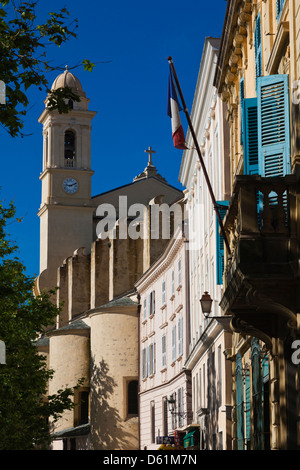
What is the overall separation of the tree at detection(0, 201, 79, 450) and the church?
56.1 feet

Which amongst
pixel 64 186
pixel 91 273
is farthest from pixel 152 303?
pixel 64 186

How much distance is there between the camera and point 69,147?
78.6 m

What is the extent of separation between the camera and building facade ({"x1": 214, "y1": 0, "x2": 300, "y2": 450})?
13789 mm

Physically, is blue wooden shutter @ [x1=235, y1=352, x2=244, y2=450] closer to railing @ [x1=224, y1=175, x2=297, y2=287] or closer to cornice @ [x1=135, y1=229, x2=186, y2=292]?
railing @ [x1=224, y1=175, x2=297, y2=287]

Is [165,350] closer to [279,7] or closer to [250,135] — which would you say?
[250,135]

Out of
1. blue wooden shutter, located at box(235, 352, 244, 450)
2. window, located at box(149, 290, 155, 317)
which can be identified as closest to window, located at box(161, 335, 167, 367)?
window, located at box(149, 290, 155, 317)

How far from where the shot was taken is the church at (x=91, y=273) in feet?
194

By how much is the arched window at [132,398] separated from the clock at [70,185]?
21686 mm

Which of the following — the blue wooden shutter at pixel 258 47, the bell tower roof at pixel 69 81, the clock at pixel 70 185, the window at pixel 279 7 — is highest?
the bell tower roof at pixel 69 81

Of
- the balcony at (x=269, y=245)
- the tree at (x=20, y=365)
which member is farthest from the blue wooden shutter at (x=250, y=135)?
the tree at (x=20, y=365)

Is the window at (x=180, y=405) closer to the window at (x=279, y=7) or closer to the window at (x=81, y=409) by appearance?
the window at (x=81, y=409)

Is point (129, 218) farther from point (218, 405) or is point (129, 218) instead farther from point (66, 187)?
point (218, 405)

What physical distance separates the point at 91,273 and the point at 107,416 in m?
13.7

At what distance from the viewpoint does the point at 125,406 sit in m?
58.9
